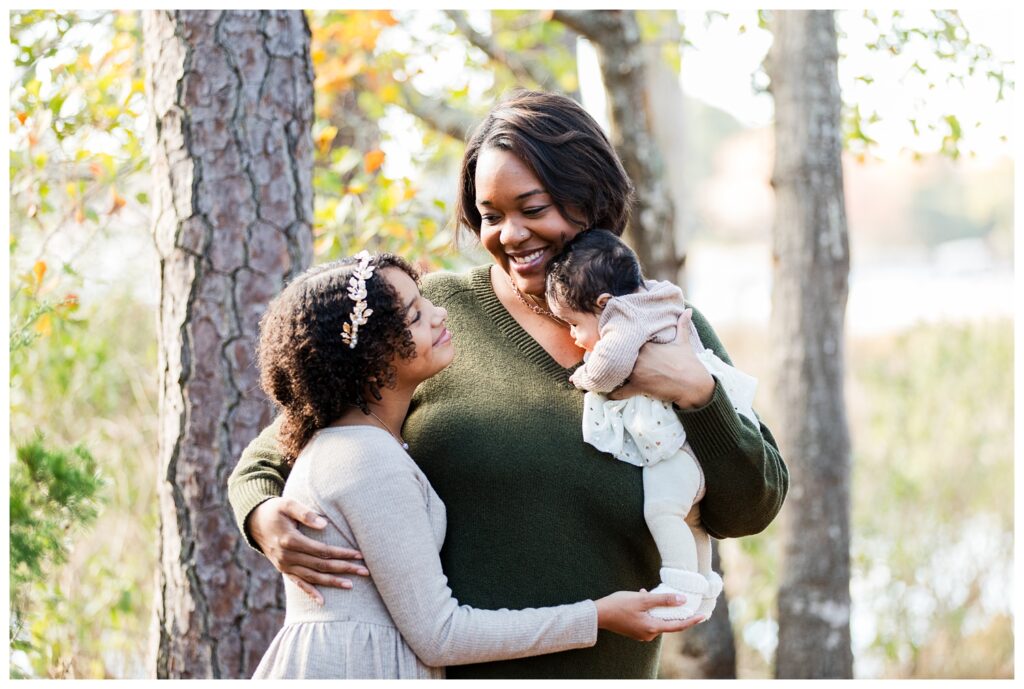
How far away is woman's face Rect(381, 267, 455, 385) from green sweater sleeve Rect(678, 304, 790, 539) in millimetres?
496

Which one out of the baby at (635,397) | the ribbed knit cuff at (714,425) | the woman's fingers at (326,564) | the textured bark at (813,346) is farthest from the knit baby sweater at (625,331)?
the textured bark at (813,346)

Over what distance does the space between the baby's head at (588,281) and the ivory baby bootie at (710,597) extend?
56 cm

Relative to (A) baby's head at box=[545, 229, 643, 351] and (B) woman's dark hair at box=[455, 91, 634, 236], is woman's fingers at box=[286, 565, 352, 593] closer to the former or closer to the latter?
(A) baby's head at box=[545, 229, 643, 351]

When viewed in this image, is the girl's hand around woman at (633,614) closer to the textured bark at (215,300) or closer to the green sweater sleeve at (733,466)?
the green sweater sleeve at (733,466)

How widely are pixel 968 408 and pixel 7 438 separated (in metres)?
5.66

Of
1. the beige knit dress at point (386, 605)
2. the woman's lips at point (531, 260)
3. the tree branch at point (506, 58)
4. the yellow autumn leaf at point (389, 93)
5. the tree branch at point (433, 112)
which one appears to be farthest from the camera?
the tree branch at point (433, 112)

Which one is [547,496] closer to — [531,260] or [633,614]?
[633,614]

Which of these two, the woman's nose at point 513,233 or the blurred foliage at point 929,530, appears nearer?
the woman's nose at point 513,233

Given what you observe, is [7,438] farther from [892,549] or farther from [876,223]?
[876,223]

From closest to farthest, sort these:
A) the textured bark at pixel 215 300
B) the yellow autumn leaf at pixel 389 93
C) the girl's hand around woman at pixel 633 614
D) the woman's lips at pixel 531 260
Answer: the girl's hand around woman at pixel 633 614
the woman's lips at pixel 531 260
the textured bark at pixel 215 300
the yellow autumn leaf at pixel 389 93

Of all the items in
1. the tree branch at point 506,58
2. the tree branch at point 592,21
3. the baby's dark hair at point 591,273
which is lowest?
the baby's dark hair at point 591,273

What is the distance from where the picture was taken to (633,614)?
1.90 meters

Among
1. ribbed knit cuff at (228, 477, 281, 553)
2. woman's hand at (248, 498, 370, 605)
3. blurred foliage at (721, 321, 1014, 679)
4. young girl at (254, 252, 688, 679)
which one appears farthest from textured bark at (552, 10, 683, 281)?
woman's hand at (248, 498, 370, 605)

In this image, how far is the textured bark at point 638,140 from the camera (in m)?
4.34
